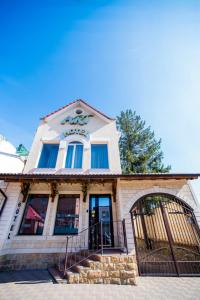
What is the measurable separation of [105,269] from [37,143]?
778 cm

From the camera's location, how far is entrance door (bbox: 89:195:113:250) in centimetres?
637

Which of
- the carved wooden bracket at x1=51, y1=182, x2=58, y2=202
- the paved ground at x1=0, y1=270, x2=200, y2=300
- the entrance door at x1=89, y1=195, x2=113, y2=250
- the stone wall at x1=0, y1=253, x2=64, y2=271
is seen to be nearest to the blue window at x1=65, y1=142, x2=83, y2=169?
the carved wooden bracket at x1=51, y1=182, x2=58, y2=202

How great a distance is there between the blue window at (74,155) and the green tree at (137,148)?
235 inches

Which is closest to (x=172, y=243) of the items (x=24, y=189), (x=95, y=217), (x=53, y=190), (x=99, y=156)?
(x=95, y=217)

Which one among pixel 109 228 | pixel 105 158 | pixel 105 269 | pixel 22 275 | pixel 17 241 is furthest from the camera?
pixel 105 158

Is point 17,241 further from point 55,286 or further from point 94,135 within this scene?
point 94,135

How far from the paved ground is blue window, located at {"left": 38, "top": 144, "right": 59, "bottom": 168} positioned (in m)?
5.23

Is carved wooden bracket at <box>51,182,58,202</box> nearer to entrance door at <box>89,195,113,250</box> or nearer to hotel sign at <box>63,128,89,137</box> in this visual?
entrance door at <box>89,195,113,250</box>

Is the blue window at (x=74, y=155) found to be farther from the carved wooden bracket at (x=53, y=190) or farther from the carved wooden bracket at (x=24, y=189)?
the carved wooden bracket at (x=24, y=189)

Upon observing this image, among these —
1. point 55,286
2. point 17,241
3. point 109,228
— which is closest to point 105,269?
point 55,286

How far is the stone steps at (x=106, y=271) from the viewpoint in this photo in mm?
4319

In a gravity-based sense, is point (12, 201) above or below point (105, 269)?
above

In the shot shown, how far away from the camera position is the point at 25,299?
3424mm

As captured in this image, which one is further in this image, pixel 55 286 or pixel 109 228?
pixel 109 228
